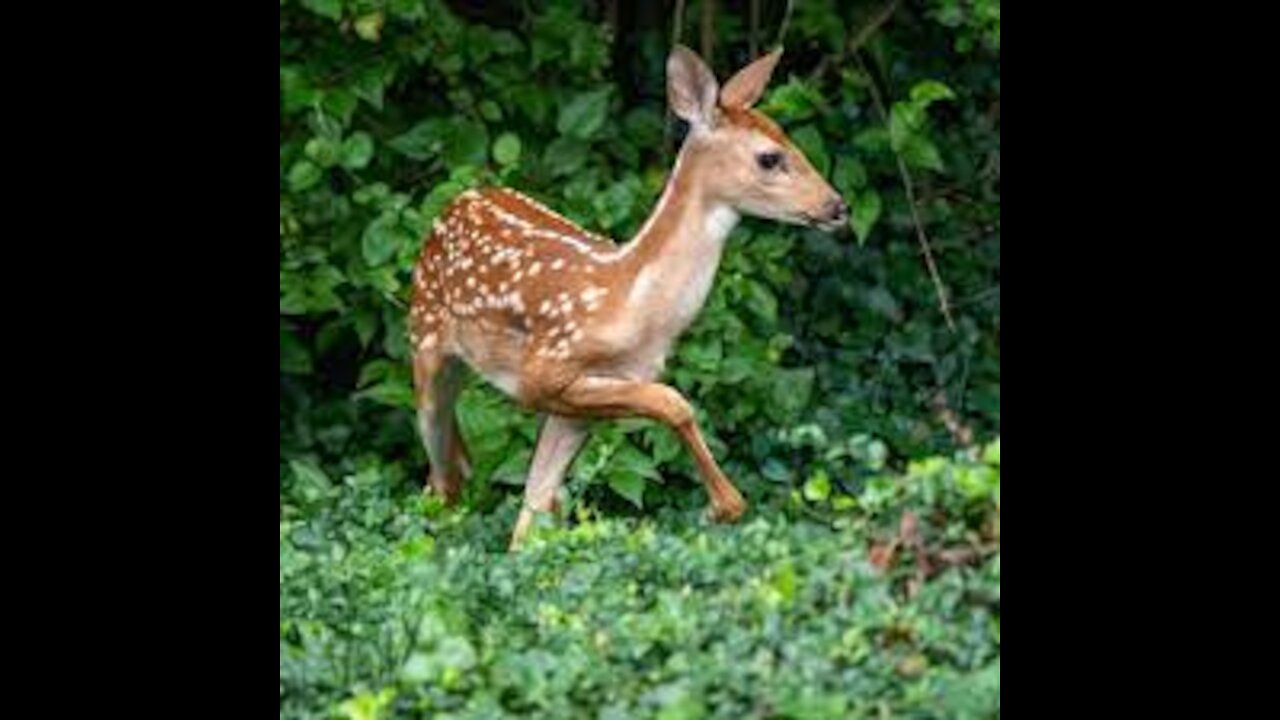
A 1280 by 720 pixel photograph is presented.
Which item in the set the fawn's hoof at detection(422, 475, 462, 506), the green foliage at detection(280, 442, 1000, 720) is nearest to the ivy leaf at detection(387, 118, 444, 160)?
the fawn's hoof at detection(422, 475, 462, 506)

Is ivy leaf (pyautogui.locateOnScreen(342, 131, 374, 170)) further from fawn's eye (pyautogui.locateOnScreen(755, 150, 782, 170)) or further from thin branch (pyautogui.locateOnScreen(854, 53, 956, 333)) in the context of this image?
fawn's eye (pyautogui.locateOnScreen(755, 150, 782, 170))

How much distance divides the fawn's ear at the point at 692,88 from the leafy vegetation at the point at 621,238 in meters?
1.01

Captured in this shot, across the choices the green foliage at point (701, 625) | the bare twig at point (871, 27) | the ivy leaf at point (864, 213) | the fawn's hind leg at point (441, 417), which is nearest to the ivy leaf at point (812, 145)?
the ivy leaf at point (864, 213)

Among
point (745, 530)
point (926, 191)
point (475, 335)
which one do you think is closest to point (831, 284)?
point (926, 191)

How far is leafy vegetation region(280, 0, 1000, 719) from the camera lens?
7.55 m

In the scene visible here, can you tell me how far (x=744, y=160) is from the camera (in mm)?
7992

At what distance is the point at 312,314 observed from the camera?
1039 centimetres

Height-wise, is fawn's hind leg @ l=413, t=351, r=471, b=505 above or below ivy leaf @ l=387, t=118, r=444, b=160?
below

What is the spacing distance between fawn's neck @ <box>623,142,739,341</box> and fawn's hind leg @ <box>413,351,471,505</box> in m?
0.85

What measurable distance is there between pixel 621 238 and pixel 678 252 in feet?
6.25

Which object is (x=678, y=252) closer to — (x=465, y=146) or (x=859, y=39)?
(x=465, y=146)

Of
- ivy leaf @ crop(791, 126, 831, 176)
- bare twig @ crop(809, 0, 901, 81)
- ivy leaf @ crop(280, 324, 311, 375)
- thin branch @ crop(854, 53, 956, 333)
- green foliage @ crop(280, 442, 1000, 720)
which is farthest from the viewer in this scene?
bare twig @ crop(809, 0, 901, 81)

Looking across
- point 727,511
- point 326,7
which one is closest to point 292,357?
point 326,7
